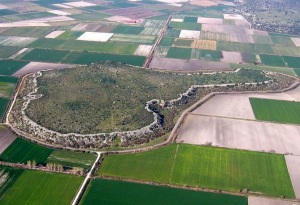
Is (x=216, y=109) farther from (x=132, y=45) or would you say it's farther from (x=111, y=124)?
(x=132, y=45)

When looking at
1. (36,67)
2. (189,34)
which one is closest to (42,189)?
(36,67)

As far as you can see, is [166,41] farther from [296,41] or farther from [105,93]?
[105,93]

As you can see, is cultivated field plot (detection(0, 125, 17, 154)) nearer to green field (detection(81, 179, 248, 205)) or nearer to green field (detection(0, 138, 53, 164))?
green field (detection(0, 138, 53, 164))

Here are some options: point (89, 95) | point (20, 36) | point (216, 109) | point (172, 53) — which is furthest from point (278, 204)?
point (20, 36)

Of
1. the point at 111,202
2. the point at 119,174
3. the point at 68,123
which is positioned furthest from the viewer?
the point at 68,123

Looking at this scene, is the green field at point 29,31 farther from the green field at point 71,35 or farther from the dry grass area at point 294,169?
the dry grass area at point 294,169

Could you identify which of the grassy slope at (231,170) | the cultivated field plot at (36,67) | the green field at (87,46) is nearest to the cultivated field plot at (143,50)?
the green field at (87,46)
